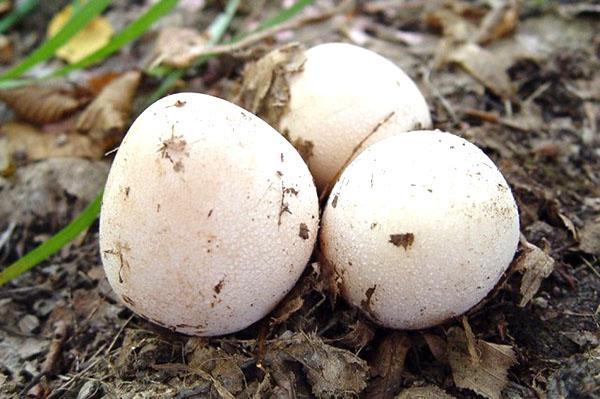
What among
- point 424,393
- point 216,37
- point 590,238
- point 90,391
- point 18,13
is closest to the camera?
point 424,393

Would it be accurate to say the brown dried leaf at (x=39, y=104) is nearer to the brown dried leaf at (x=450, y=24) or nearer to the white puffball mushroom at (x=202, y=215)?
the white puffball mushroom at (x=202, y=215)

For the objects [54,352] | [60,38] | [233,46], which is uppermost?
[60,38]

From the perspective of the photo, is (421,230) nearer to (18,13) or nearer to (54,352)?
(54,352)

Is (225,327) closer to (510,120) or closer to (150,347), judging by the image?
(150,347)

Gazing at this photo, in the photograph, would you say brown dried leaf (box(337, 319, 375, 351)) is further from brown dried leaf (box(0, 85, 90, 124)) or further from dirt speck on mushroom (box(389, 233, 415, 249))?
brown dried leaf (box(0, 85, 90, 124))

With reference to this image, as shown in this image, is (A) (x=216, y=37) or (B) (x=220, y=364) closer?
(B) (x=220, y=364)

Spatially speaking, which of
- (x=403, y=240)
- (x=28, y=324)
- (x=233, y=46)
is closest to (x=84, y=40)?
(x=233, y=46)

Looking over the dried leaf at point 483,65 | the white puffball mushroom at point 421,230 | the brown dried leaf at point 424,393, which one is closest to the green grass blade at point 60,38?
the white puffball mushroom at point 421,230
